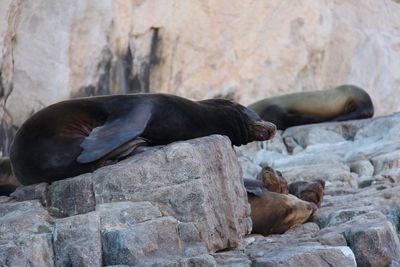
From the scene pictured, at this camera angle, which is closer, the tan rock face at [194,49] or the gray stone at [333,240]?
the gray stone at [333,240]

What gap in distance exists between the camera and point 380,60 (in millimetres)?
18391

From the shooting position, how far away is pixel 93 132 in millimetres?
6359

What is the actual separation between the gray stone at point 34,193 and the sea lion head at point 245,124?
6.54 ft

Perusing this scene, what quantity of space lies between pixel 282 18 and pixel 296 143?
4066 mm

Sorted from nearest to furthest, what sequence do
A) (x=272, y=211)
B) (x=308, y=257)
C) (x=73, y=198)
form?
(x=308, y=257)
(x=73, y=198)
(x=272, y=211)

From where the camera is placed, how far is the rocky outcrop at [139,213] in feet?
15.5

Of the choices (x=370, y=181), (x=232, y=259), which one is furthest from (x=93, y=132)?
(x=370, y=181)

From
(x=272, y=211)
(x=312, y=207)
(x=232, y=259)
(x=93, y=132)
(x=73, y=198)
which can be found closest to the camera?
(x=232, y=259)

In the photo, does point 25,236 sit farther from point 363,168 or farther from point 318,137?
point 318,137

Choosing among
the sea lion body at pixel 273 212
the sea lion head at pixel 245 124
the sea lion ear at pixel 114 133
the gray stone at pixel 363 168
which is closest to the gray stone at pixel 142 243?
the sea lion ear at pixel 114 133

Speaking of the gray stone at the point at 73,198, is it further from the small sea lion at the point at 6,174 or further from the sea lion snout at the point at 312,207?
the small sea lion at the point at 6,174

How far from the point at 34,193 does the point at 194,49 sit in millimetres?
9443

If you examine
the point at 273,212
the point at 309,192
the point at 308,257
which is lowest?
the point at 309,192

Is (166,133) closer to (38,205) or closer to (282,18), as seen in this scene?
(38,205)
